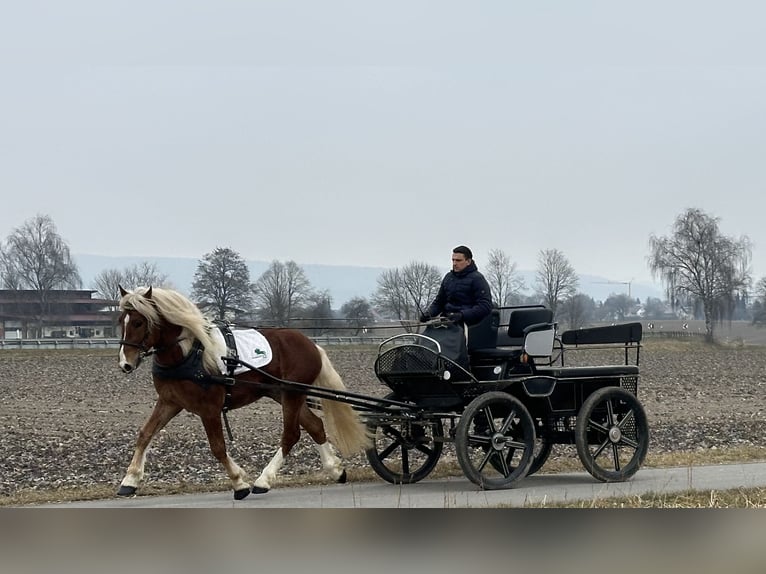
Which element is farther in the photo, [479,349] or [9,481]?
[9,481]

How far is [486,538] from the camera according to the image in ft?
11.1

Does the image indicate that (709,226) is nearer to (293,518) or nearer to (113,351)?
(113,351)

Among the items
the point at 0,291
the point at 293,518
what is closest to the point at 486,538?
the point at 293,518

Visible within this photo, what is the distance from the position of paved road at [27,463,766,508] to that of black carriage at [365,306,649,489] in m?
0.27

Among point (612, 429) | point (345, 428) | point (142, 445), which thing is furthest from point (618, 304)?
point (142, 445)

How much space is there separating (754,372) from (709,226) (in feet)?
202

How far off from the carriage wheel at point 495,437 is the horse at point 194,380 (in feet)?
3.81

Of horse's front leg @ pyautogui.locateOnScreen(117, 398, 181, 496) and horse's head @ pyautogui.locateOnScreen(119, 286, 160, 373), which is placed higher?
horse's head @ pyautogui.locateOnScreen(119, 286, 160, 373)

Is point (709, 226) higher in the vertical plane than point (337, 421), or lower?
higher

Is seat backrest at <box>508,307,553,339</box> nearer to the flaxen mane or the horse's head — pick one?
the flaxen mane

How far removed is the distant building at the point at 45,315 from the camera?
262 ft

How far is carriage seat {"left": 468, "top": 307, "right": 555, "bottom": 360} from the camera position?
33.5 ft

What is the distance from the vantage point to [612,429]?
1059cm

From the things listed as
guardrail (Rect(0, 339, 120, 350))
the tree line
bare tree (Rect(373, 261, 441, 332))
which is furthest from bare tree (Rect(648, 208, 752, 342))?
guardrail (Rect(0, 339, 120, 350))
